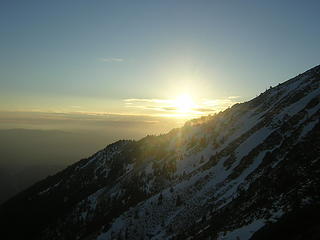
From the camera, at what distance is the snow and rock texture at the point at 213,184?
25433mm

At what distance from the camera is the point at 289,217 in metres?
19.0

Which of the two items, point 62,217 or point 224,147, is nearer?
point 224,147

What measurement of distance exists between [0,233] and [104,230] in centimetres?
8319

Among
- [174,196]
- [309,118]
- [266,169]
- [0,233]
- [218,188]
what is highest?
[309,118]

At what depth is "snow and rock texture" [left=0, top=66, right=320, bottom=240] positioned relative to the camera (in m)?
25.4

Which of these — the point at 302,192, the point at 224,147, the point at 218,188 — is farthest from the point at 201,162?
the point at 302,192

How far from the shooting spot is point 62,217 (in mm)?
89438

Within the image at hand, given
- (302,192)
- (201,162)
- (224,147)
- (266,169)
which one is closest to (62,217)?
(201,162)

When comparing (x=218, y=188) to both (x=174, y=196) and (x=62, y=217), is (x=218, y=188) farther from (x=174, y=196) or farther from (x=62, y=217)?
(x=62, y=217)

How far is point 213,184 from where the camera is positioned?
168 ft

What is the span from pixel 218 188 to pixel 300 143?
49.3ft

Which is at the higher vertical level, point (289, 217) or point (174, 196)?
point (289, 217)

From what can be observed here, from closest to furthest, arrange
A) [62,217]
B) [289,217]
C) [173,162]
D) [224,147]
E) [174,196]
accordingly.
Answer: [289,217]
[174,196]
[224,147]
[173,162]
[62,217]

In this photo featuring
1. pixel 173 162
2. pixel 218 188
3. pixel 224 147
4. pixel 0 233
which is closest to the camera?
pixel 218 188
